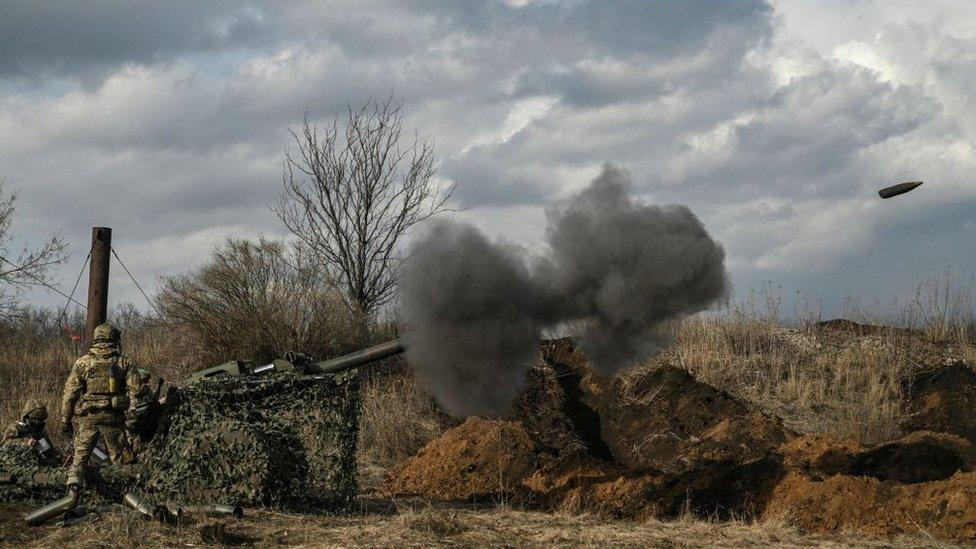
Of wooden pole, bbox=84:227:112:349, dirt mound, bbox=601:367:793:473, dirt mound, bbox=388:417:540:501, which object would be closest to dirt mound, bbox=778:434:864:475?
dirt mound, bbox=601:367:793:473

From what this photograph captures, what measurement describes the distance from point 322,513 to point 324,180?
603 inches

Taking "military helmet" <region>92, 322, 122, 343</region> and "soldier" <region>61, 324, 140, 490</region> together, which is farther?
"military helmet" <region>92, 322, 122, 343</region>

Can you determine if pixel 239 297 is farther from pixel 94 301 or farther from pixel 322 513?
pixel 322 513

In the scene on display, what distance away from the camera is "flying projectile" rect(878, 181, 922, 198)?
1302cm

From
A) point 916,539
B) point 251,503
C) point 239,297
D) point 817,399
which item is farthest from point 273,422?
point 817,399

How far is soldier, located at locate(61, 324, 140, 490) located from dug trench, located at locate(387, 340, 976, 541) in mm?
4975

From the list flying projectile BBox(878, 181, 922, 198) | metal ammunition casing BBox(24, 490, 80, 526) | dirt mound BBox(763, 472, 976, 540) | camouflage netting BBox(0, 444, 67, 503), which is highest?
flying projectile BBox(878, 181, 922, 198)

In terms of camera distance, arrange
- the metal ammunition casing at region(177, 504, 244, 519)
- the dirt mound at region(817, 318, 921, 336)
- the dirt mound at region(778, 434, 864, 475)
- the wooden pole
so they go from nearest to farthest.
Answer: the metal ammunition casing at region(177, 504, 244, 519)
the dirt mound at region(778, 434, 864, 475)
the wooden pole
the dirt mound at region(817, 318, 921, 336)

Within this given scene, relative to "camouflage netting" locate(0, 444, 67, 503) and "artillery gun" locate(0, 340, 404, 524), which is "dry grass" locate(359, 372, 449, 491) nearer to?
"artillery gun" locate(0, 340, 404, 524)

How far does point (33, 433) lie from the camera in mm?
12188

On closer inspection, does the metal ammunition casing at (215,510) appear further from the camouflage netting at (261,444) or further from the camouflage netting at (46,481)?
the camouflage netting at (46,481)

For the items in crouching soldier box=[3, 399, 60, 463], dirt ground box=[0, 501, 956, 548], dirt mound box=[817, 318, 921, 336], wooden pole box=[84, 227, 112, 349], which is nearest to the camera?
dirt ground box=[0, 501, 956, 548]

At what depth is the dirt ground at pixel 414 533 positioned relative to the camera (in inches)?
367

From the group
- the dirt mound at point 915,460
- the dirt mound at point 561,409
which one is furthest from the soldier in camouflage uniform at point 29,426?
the dirt mound at point 915,460
